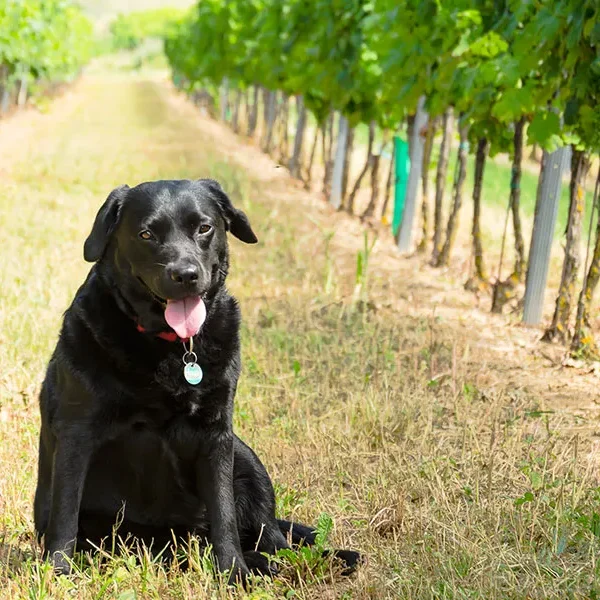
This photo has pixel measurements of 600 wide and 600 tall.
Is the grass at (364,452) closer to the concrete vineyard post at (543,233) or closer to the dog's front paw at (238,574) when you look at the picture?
the dog's front paw at (238,574)

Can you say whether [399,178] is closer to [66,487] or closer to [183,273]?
[183,273]

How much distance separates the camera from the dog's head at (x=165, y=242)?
138 inches

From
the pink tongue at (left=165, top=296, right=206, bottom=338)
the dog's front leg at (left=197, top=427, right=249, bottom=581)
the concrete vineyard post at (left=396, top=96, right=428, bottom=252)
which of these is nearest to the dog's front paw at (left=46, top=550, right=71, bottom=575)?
the dog's front leg at (left=197, top=427, right=249, bottom=581)

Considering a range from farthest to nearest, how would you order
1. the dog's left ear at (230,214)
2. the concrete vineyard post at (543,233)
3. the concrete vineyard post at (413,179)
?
the concrete vineyard post at (413,179) < the concrete vineyard post at (543,233) < the dog's left ear at (230,214)

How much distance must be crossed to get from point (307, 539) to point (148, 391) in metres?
1.00

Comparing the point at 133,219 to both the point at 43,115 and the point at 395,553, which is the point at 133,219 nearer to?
the point at 395,553

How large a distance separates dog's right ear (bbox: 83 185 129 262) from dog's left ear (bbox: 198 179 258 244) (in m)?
0.35

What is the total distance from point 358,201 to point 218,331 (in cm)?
1583

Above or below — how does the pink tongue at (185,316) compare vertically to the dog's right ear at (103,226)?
below

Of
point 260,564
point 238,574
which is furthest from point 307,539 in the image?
point 238,574

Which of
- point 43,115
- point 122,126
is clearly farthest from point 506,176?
point 43,115

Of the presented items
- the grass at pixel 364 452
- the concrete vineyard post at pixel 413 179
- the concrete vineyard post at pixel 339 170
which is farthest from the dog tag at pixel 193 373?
the concrete vineyard post at pixel 339 170

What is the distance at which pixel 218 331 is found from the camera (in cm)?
381

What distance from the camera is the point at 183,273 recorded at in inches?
136
